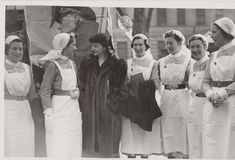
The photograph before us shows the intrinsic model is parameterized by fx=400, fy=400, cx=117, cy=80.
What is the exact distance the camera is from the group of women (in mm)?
1921

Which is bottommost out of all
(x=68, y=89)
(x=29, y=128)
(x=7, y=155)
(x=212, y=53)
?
(x=7, y=155)

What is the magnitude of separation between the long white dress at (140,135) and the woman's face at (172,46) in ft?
0.32

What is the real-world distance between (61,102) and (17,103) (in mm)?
215

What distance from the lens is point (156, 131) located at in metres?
1.98

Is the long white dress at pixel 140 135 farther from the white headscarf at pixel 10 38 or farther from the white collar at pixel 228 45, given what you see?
the white headscarf at pixel 10 38

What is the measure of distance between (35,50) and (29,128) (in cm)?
39

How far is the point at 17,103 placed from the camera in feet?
6.38

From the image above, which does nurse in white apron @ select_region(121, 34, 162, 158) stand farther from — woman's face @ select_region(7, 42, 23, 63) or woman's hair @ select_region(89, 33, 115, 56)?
woman's face @ select_region(7, 42, 23, 63)

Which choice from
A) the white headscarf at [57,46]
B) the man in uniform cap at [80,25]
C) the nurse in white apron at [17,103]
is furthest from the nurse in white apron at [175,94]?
the nurse in white apron at [17,103]

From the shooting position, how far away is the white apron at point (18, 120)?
1.95 metres

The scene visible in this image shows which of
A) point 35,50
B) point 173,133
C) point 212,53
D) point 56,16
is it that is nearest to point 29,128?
point 35,50

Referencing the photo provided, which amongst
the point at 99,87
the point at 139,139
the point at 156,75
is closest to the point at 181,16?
the point at 156,75

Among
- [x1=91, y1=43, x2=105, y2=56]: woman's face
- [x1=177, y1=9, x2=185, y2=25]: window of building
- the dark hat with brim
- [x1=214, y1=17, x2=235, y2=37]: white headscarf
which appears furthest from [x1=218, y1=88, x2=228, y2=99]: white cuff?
the dark hat with brim

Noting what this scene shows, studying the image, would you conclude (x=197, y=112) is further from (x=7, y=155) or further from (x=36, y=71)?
(x=7, y=155)
